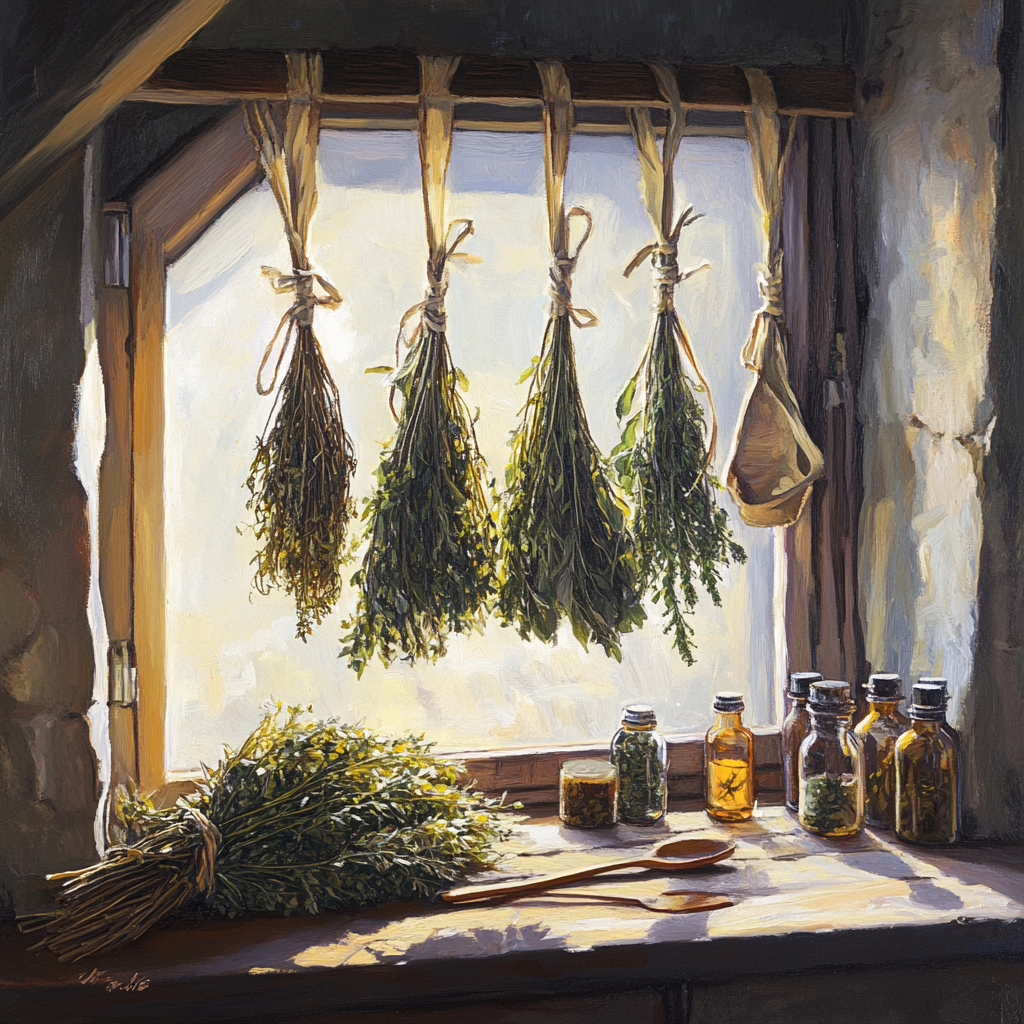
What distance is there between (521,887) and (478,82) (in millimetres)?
1236

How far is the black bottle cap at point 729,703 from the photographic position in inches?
60.8

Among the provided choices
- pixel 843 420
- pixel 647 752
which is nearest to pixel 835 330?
pixel 843 420

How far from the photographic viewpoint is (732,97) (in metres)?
1.53

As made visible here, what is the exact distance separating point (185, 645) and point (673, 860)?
0.89 meters

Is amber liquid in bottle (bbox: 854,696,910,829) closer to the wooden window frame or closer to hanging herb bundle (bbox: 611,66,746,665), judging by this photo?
hanging herb bundle (bbox: 611,66,746,665)

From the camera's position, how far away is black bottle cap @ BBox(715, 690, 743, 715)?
1.54 m

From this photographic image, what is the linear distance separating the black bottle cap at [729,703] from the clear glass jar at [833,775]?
0.11 meters

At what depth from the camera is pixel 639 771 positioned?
1553mm

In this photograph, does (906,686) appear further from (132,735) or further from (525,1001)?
(132,735)

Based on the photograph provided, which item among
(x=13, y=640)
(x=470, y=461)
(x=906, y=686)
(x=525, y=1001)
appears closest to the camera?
(x=525, y=1001)

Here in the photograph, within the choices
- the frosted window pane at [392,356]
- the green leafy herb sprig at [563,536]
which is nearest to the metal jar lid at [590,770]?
the frosted window pane at [392,356]

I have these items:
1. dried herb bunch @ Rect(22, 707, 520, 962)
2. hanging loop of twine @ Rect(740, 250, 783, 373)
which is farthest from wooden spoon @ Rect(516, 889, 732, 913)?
hanging loop of twine @ Rect(740, 250, 783, 373)

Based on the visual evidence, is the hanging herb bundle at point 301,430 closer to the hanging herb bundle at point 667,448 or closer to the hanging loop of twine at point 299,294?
the hanging loop of twine at point 299,294

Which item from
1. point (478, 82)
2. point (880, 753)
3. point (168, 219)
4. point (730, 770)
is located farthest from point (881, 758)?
point (168, 219)
